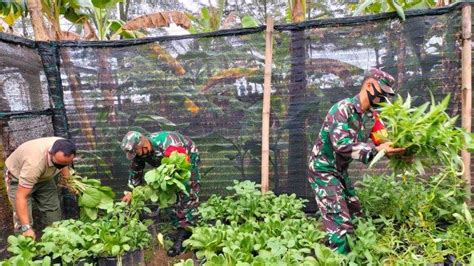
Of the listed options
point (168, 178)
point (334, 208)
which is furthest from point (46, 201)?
point (334, 208)

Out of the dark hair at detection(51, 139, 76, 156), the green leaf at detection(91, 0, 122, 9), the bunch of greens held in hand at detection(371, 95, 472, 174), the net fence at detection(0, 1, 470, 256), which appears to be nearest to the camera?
the bunch of greens held in hand at detection(371, 95, 472, 174)

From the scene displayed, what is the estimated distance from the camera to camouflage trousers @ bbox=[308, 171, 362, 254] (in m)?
2.60

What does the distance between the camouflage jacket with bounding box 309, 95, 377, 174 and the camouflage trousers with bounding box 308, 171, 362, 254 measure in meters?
0.07

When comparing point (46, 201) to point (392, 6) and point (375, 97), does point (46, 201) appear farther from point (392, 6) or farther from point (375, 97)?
point (392, 6)

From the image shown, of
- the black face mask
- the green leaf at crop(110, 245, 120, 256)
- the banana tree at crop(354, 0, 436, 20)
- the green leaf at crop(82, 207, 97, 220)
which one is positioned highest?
the banana tree at crop(354, 0, 436, 20)

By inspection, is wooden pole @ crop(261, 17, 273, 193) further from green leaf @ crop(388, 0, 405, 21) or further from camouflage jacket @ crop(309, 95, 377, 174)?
green leaf @ crop(388, 0, 405, 21)

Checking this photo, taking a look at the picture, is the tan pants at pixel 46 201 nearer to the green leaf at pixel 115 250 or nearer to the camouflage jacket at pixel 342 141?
the green leaf at pixel 115 250

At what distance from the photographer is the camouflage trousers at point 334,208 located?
102 inches

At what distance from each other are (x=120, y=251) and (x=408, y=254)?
6.59ft

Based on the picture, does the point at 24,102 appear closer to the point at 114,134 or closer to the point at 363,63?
the point at 114,134

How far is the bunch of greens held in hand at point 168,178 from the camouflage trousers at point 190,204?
53 cm

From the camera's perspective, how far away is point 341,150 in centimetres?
247

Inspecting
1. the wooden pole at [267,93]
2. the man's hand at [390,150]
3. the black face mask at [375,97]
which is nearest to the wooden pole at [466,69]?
the black face mask at [375,97]

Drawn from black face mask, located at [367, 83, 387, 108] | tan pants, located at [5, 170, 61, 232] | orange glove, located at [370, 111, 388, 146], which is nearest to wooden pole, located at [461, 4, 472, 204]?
orange glove, located at [370, 111, 388, 146]
